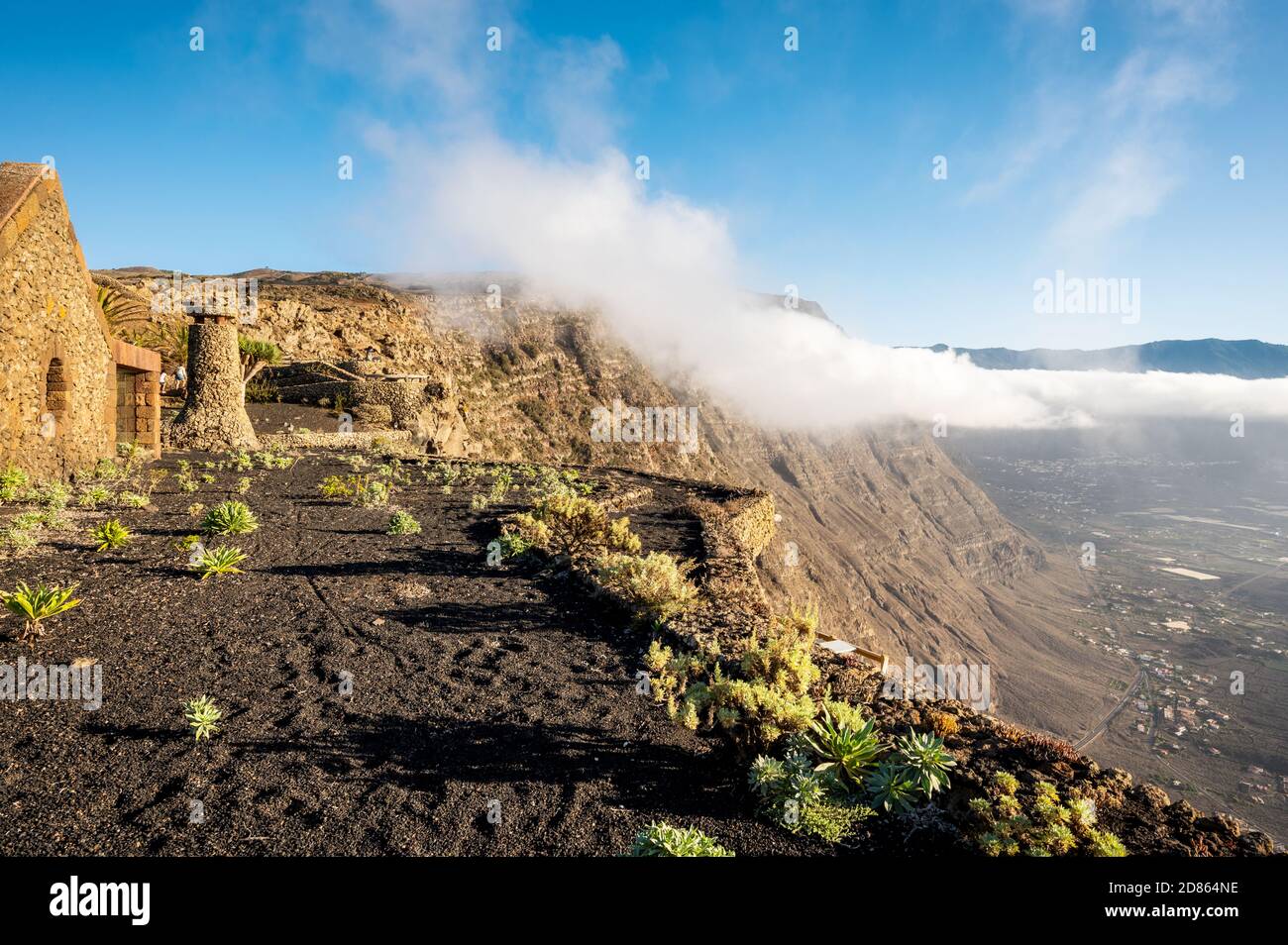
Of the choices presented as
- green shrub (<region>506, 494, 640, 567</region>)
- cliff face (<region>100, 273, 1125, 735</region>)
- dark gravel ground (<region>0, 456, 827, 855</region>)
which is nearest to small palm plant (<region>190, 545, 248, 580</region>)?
dark gravel ground (<region>0, 456, 827, 855</region>)

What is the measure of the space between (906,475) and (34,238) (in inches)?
7752

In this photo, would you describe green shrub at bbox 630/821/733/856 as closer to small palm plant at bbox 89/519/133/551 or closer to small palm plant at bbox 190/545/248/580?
small palm plant at bbox 190/545/248/580

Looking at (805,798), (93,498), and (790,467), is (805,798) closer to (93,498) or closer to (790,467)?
(93,498)

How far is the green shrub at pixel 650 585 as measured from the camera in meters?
7.64

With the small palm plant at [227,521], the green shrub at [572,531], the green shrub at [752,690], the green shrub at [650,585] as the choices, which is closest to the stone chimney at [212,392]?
the small palm plant at [227,521]

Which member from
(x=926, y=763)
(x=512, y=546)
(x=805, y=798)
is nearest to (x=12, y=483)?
(x=512, y=546)

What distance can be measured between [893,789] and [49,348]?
15324 millimetres

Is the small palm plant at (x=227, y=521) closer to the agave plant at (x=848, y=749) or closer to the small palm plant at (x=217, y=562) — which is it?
the small palm plant at (x=217, y=562)

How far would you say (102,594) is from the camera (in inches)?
277

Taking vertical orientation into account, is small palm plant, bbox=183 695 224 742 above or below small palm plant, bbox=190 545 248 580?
below

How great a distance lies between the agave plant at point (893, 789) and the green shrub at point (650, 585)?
132 inches

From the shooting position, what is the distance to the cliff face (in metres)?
48.6

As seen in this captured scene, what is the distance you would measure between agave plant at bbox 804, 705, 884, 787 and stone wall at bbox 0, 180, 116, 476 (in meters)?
13.5
